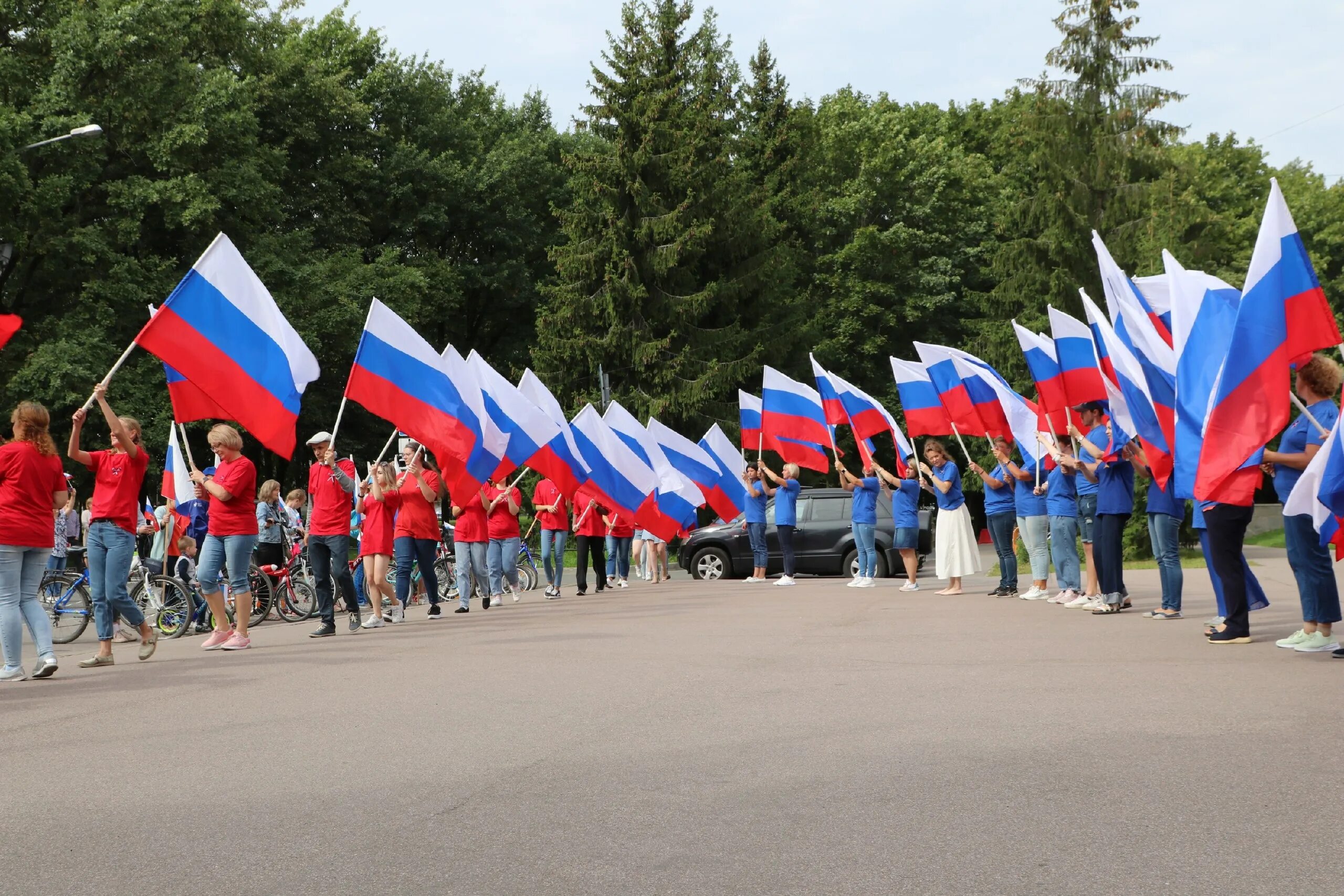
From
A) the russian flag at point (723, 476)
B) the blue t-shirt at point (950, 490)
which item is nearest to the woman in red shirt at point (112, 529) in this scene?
the blue t-shirt at point (950, 490)

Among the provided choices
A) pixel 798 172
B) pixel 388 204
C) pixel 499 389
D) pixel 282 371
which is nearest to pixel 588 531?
pixel 499 389

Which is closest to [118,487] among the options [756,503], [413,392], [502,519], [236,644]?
[236,644]

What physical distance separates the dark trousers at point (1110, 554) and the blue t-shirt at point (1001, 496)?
279 cm

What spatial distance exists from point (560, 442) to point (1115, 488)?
293 inches

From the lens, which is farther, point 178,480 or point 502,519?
point 502,519

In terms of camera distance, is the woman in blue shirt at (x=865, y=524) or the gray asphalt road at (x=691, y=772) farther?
the woman in blue shirt at (x=865, y=524)

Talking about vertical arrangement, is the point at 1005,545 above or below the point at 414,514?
below

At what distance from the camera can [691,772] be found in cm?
607

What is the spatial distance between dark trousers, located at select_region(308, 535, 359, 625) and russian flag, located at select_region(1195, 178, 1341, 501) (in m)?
8.06

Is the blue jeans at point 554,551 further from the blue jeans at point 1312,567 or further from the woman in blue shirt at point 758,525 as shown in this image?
the blue jeans at point 1312,567

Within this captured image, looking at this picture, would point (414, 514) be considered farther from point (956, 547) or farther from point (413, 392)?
point (956, 547)

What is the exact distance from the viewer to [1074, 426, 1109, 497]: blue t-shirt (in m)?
13.2

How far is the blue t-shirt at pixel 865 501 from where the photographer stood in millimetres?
19344

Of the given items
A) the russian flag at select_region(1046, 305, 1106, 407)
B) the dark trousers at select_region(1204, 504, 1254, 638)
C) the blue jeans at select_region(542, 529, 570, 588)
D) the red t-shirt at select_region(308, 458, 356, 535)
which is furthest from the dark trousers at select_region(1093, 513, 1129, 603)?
the blue jeans at select_region(542, 529, 570, 588)
